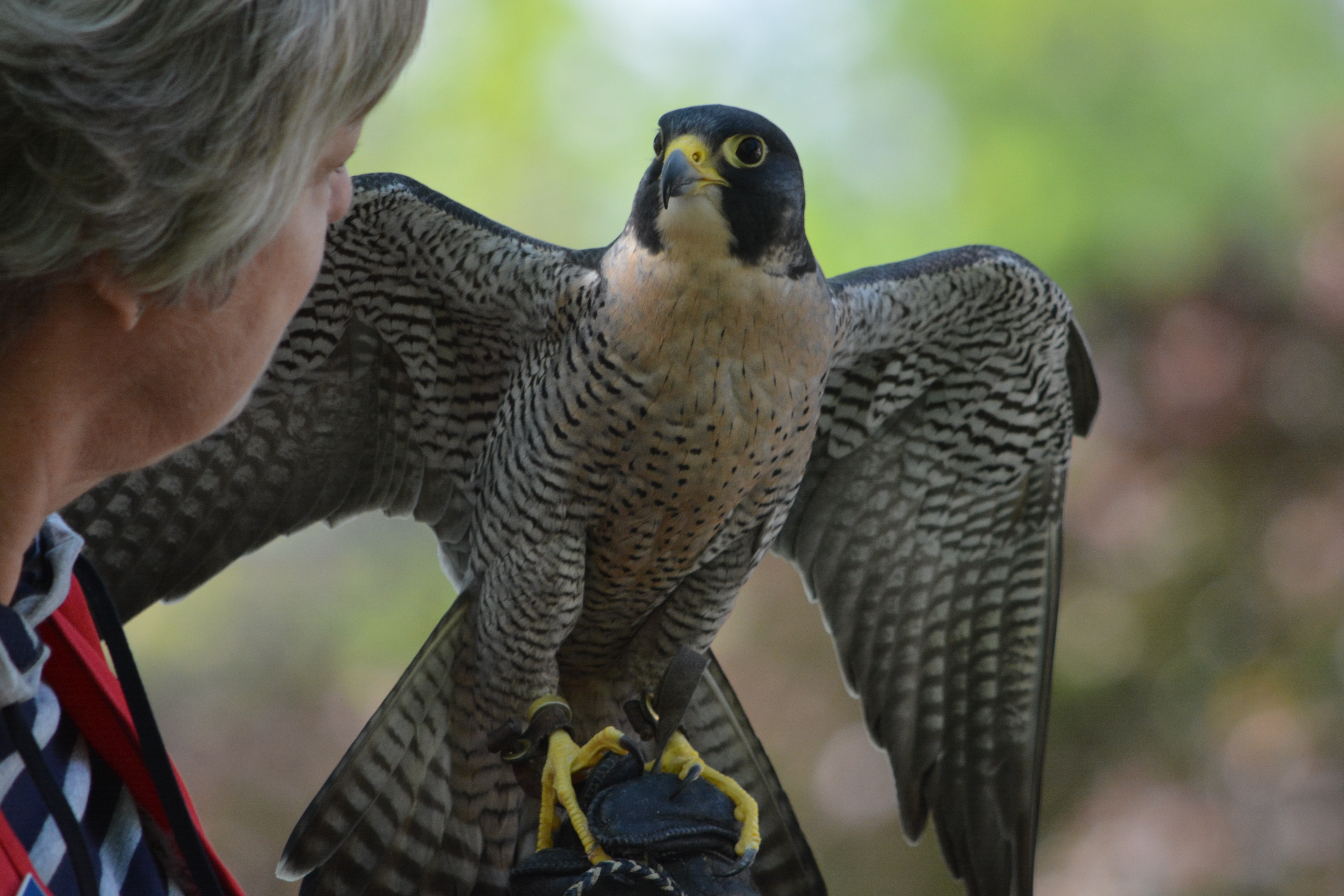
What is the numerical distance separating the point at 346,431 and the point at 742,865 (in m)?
0.94

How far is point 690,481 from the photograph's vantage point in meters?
1.61

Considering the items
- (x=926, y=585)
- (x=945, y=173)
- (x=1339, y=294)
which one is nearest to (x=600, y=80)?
(x=945, y=173)

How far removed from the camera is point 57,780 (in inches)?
37.3

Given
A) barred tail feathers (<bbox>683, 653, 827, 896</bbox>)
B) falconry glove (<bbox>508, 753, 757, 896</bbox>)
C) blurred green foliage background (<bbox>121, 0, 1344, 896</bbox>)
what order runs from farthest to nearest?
blurred green foliage background (<bbox>121, 0, 1344, 896</bbox>) → barred tail feathers (<bbox>683, 653, 827, 896</bbox>) → falconry glove (<bbox>508, 753, 757, 896</bbox>)

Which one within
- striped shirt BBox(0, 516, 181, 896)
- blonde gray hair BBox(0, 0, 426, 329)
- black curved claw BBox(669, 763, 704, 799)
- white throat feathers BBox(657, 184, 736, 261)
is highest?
white throat feathers BBox(657, 184, 736, 261)

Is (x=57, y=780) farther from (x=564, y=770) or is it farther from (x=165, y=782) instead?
(x=564, y=770)

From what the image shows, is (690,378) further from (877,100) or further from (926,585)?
(877,100)

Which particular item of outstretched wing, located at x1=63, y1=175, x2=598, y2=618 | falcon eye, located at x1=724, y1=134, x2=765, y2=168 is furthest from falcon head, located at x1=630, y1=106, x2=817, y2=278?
outstretched wing, located at x1=63, y1=175, x2=598, y2=618

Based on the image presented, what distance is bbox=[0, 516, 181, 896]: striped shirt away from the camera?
34.5 inches

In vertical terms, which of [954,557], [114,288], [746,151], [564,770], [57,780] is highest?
[746,151]

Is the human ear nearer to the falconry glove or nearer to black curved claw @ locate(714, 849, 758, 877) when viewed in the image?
the falconry glove

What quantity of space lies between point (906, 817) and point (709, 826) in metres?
0.73

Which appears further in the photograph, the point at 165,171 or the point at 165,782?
the point at 165,782

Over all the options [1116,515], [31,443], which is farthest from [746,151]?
[1116,515]
